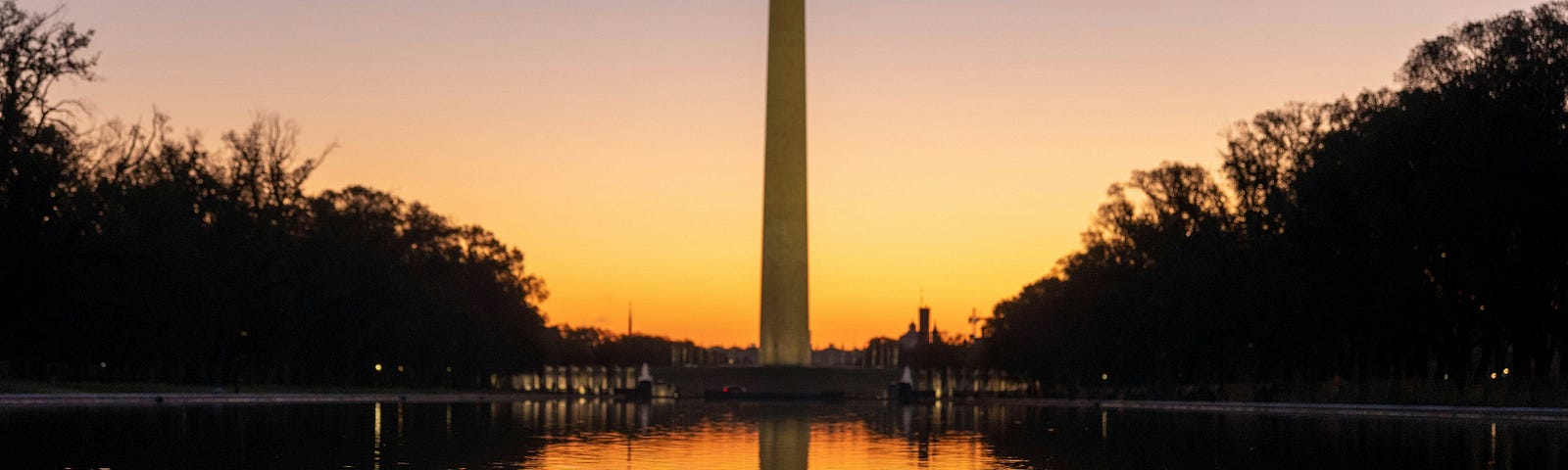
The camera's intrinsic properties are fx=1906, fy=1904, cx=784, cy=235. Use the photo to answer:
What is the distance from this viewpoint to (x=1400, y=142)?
177ft

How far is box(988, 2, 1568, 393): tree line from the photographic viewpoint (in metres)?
51.2

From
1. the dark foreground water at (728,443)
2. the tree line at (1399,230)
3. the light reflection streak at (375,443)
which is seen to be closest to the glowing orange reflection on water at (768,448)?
the dark foreground water at (728,443)

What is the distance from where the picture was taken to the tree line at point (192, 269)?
51594 millimetres

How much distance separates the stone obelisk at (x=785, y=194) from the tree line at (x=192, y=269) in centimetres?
1649

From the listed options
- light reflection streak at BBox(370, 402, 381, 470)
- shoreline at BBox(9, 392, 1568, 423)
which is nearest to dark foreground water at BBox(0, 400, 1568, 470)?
light reflection streak at BBox(370, 402, 381, 470)

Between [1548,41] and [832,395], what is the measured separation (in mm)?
47032

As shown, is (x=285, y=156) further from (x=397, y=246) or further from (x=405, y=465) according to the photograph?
(x=405, y=465)

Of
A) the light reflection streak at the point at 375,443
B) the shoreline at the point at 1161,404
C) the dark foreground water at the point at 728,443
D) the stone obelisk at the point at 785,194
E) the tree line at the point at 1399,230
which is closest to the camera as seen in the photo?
the light reflection streak at the point at 375,443

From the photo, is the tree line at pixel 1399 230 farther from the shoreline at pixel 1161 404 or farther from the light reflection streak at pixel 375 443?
the light reflection streak at pixel 375 443

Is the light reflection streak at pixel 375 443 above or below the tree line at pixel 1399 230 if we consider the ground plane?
below

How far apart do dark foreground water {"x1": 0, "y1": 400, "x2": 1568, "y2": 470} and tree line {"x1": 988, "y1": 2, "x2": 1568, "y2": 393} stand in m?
9.94

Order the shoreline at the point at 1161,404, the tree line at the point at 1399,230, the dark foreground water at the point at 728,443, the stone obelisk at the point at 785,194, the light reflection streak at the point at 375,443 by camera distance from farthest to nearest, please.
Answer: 1. the stone obelisk at the point at 785,194
2. the tree line at the point at 1399,230
3. the shoreline at the point at 1161,404
4. the dark foreground water at the point at 728,443
5. the light reflection streak at the point at 375,443

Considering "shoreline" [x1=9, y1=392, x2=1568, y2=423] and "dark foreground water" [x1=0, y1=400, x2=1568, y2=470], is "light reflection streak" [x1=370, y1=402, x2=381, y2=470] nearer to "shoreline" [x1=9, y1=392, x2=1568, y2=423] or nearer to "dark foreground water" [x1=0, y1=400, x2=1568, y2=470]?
"dark foreground water" [x1=0, y1=400, x2=1568, y2=470]

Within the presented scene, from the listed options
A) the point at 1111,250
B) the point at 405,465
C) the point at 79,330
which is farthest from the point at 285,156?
the point at 405,465
